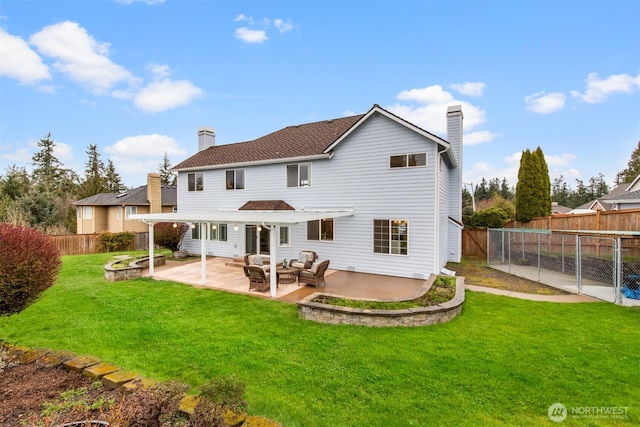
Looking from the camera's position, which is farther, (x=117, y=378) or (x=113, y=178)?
(x=113, y=178)

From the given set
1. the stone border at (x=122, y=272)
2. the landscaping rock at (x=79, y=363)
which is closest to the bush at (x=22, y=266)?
the landscaping rock at (x=79, y=363)

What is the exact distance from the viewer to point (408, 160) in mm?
12734

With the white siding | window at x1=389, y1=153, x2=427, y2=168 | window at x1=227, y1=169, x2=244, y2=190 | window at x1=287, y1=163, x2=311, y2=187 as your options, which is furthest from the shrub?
window at x1=389, y1=153, x2=427, y2=168

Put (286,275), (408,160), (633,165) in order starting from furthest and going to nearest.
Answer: (633,165) → (408,160) → (286,275)

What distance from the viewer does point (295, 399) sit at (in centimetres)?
441

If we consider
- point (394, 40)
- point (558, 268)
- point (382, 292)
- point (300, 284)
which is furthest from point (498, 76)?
point (300, 284)

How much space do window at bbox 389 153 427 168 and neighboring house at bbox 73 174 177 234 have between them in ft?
72.8

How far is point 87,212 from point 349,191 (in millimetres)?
29659

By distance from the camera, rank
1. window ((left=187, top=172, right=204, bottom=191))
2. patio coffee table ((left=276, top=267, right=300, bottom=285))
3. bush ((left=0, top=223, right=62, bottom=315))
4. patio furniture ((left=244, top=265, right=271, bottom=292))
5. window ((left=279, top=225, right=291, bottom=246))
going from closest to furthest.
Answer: bush ((left=0, top=223, right=62, bottom=315)), patio furniture ((left=244, top=265, right=271, bottom=292)), patio coffee table ((left=276, top=267, right=300, bottom=285)), window ((left=279, top=225, right=291, bottom=246)), window ((left=187, top=172, right=204, bottom=191))

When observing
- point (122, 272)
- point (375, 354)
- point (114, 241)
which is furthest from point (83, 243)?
point (375, 354)

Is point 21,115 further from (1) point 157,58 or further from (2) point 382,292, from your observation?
(2) point 382,292

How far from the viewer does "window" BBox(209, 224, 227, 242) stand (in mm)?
18188

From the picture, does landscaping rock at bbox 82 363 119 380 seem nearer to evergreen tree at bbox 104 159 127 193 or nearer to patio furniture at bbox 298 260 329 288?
patio furniture at bbox 298 260 329 288
